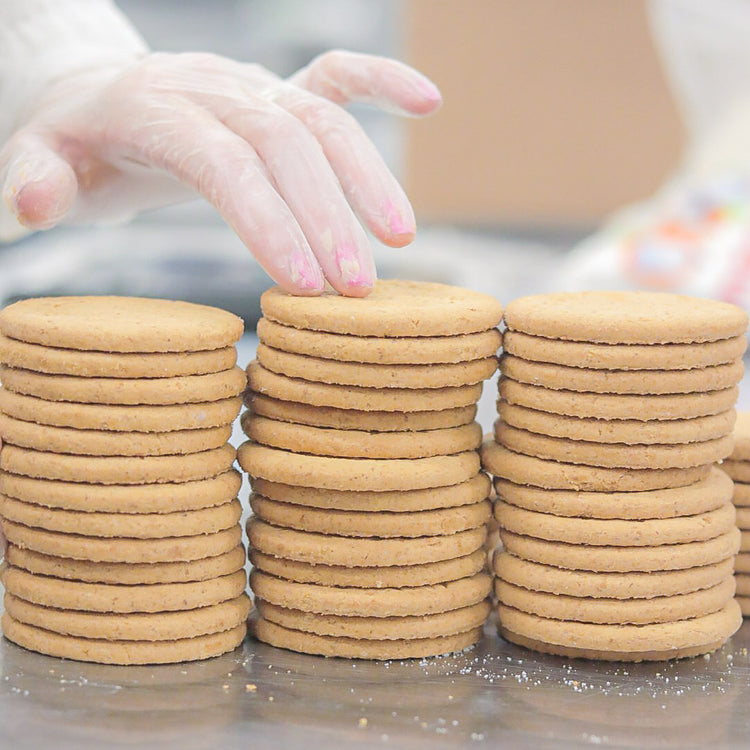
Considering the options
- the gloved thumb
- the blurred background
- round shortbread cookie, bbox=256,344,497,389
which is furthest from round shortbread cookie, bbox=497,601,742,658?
the blurred background

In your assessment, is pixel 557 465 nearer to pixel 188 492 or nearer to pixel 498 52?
pixel 188 492

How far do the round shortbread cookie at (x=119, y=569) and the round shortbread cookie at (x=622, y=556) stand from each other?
56 cm

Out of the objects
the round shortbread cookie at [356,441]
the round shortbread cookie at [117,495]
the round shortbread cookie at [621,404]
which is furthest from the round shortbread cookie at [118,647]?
the round shortbread cookie at [621,404]

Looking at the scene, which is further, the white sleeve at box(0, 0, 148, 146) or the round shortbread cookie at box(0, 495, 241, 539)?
the white sleeve at box(0, 0, 148, 146)

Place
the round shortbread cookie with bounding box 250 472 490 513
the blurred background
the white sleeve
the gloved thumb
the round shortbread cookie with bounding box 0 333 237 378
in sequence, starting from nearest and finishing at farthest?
the round shortbread cookie with bounding box 0 333 237 378
the round shortbread cookie with bounding box 250 472 490 513
the gloved thumb
the white sleeve
the blurred background

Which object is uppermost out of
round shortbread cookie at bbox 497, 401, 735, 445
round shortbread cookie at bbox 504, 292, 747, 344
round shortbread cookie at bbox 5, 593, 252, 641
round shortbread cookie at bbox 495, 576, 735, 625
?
round shortbread cookie at bbox 504, 292, 747, 344

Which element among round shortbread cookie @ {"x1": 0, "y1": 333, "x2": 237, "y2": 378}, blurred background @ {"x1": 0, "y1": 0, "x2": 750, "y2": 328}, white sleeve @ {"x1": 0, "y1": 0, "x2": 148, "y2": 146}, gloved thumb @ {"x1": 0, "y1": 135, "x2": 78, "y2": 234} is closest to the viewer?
round shortbread cookie @ {"x1": 0, "y1": 333, "x2": 237, "y2": 378}

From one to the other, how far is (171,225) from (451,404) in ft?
13.8

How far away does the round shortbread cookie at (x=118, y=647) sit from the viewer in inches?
78.1

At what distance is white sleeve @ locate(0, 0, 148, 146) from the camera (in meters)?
2.81

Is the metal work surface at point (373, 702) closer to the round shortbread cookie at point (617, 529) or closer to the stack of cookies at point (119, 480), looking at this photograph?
the stack of cookies at point (119, 480)

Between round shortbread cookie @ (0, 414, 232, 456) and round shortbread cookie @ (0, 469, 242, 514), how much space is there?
57 mm

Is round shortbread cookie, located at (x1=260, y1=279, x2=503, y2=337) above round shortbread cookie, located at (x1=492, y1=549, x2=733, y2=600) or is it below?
above

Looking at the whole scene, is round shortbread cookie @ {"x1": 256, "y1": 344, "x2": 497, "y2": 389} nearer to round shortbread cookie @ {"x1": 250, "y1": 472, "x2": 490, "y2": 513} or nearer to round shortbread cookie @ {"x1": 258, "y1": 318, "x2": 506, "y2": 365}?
round shortbread cookie @ {"x1": 258, "y1": 318, "x2": 506, "y2": 365}
